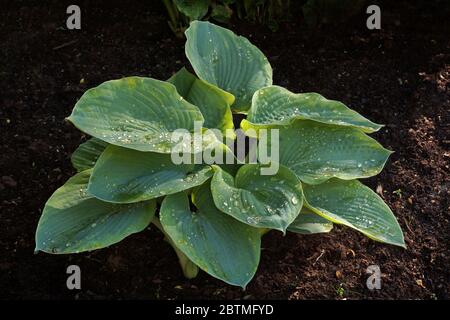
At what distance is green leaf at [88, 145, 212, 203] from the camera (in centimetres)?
148

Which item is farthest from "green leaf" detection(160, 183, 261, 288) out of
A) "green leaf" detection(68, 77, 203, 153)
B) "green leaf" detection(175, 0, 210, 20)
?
"green leaf" detection(175, 0, 210, 20)

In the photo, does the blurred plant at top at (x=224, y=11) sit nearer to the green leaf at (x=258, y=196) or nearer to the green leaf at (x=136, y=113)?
the green leaf at (x=136, y=113)

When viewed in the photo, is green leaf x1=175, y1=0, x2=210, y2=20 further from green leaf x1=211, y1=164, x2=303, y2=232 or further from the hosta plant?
green leaf x1=211, y1=164, x2=303, y2=232

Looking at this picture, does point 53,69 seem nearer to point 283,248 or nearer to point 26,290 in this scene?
point 26,290

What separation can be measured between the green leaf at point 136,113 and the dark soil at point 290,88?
15.8 inches

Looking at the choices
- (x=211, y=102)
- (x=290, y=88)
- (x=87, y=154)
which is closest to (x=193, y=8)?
(x=290, y=88)

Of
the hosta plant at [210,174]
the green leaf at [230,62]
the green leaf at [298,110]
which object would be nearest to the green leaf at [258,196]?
the hosta plant at [210,174]

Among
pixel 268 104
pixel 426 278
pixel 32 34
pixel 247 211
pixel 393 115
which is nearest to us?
pixel 247 211

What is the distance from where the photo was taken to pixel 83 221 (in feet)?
5.06

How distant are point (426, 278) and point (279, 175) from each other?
57cm

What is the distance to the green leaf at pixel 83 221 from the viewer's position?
58.5 inches

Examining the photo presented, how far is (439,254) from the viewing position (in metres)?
1.85

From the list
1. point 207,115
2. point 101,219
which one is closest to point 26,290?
point 101,219

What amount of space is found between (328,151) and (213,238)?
14.6 inches
